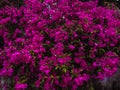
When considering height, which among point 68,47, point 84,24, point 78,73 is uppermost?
point 84,24

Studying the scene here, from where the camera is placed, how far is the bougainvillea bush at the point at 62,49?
13.9ft

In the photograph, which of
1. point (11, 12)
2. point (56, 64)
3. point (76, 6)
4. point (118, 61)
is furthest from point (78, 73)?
point (11, 12)

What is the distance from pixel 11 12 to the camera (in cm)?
543

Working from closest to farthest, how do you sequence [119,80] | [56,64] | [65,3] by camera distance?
1. [56,64]
2. [65,3]
3. [119,80]

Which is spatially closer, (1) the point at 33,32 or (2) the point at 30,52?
(2) the point at 30,52

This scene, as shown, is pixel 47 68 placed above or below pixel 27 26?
below

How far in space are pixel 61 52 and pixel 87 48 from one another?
47 centimetres

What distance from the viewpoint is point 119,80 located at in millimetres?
5359

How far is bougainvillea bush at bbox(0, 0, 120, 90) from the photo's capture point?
424cm

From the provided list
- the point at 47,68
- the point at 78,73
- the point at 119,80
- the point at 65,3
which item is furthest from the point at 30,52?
the point at 119,80

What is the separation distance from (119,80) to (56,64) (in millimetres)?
1665

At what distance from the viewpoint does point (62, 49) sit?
4293 mm

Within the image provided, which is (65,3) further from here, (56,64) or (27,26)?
(56,64)

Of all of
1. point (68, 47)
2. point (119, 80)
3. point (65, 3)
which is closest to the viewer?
point (68, 47)
